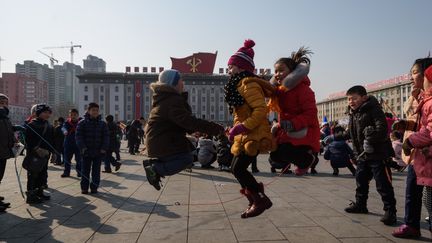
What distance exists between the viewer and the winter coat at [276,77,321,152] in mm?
3918

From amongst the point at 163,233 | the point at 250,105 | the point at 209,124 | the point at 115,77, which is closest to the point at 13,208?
the point at 163,233

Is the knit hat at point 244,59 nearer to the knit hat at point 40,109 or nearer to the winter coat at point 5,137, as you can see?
the winter coat at point 5,137

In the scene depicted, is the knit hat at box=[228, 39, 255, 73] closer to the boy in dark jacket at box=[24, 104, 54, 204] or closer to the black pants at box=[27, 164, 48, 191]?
the boy in dark jacket at box=[24, 104, 54, 204]

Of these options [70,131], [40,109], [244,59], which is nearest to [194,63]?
[70,131]

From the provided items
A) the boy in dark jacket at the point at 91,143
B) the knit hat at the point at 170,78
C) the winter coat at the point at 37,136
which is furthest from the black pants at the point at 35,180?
the knit hat at the point at 170,78

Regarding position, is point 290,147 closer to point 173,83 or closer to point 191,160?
point 191,160

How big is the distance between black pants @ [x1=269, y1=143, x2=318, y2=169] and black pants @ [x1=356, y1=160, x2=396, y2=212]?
6.71 feet

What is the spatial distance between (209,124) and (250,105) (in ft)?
1.74

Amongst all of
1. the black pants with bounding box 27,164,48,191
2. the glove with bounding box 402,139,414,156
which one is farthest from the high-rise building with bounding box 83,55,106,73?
the glove with bounding box 402,139,414,156

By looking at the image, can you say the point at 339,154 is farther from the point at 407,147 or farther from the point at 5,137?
the point at 5,137

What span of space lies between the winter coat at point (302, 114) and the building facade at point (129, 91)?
78842 mm

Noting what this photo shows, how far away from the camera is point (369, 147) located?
546 centimetres

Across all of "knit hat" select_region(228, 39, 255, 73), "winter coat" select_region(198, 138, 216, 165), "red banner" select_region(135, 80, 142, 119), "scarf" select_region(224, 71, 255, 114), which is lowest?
"winter coat" select_region(198, 138, 216, 165)

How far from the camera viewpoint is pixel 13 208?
6.49 metres
